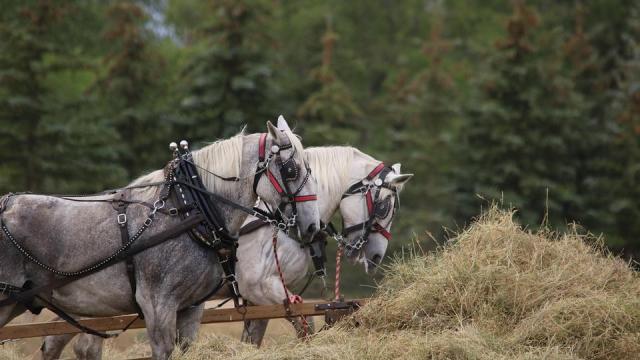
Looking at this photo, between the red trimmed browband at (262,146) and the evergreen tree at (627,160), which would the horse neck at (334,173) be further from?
the evergreen tree at (627,160)

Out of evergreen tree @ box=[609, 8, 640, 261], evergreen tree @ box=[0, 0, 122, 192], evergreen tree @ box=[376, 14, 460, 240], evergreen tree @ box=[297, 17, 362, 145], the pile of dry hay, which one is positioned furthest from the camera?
evergreen tree @ box=[376, 14, 460, 240]

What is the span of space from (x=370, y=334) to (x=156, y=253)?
1588mm

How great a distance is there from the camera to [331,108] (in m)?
20.1

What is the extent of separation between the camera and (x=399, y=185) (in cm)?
834

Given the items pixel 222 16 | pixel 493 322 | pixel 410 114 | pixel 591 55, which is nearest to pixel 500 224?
pixel 493 322

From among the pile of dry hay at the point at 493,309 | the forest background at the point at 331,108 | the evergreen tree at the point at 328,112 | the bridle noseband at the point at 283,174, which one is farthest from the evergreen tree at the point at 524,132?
the bridle noseband at the point at 283,174

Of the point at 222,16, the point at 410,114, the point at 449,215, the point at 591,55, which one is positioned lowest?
the point at 449,215

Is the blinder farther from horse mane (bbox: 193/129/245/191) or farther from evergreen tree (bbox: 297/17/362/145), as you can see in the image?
evergreen tree (bbox: 297/17/362/145)

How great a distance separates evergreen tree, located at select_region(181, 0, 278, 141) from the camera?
18.0 metres

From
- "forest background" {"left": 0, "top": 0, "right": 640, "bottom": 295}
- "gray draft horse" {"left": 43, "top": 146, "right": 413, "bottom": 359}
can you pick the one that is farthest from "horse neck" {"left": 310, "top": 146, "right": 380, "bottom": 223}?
"forest background" {"left": 0, "top": 0, "right": 640, "bottom": 295}

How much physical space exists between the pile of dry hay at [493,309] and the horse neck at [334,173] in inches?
68.6

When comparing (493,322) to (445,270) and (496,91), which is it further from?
(496,91)

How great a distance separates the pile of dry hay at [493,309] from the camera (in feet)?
18.0

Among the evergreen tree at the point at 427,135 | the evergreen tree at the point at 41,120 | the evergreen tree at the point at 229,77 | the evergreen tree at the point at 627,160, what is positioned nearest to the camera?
the evergreen tree at the point at 41,120
